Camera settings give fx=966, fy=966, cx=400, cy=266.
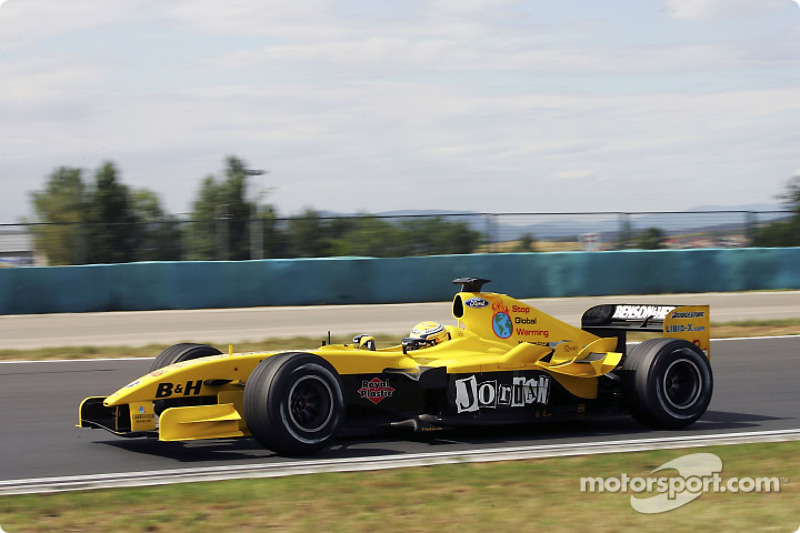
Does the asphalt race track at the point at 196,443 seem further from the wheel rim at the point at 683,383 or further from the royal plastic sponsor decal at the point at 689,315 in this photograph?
the royal plastic sponsor decal at the point at 689,315

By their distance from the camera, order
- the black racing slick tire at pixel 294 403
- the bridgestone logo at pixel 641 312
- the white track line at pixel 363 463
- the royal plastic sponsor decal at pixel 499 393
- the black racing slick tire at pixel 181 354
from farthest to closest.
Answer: the bridgestone logo at pixel 641 312
the black racing slick tire at pixel 181 354
the royal plastic sponsor decal at pixel 499 393
the black racing slick tire at pixel 294 403
the white track line at pixel 363 463

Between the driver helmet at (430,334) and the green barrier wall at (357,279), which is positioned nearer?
the driver helmet at (430,334)

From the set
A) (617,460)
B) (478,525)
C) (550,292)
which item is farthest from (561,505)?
(550,292)

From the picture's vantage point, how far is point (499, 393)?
294 inches

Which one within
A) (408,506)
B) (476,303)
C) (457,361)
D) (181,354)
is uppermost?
(476,303)

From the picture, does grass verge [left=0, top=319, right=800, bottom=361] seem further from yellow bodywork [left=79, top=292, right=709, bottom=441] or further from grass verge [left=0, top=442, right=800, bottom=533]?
grass verge [left=0, top=442, right=800, bottom=533]

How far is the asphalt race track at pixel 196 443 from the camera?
662 cm

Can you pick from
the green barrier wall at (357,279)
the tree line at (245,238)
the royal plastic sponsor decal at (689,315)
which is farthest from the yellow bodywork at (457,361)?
the tree line at (245,238)

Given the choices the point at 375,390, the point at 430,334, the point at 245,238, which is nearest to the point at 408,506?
the point at 375,390

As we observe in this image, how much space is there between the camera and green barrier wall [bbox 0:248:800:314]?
17.2 meters

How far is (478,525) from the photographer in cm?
504

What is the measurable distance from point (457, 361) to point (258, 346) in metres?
6.82

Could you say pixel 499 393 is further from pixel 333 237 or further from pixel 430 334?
pixel 333 237

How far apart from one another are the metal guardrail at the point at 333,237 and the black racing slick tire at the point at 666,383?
11454mm
